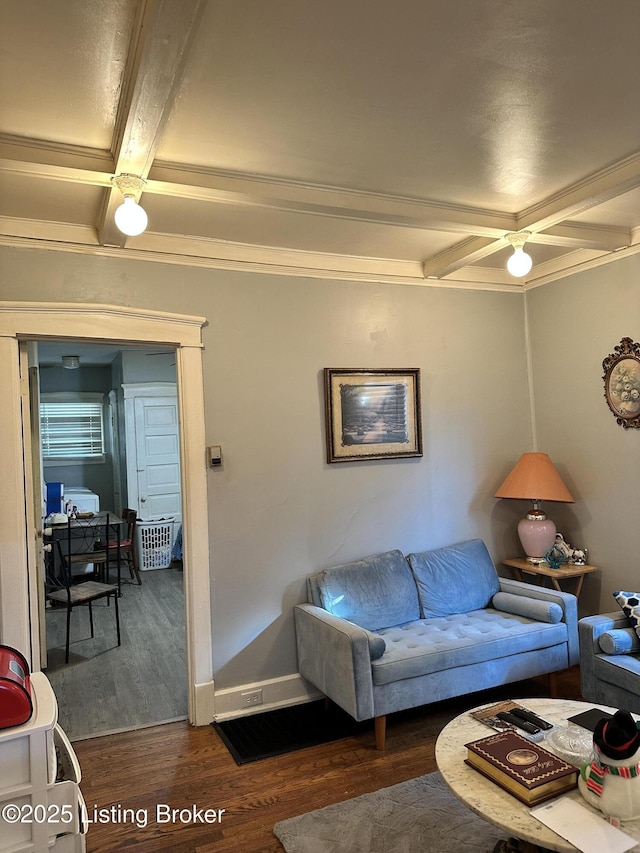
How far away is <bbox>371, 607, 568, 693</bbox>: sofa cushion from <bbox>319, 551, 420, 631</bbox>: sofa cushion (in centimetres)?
9

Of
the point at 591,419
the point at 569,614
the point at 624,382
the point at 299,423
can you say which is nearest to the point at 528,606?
the point at 569,614

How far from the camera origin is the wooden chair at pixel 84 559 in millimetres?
4406

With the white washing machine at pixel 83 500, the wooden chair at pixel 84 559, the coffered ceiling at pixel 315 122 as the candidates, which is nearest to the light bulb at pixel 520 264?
the coffered ceiling at pixel 315 122

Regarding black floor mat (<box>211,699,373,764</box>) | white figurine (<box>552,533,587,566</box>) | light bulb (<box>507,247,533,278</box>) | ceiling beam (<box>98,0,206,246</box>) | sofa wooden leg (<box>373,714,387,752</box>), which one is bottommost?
black floor mat (<box>211,699,373,764</box>)

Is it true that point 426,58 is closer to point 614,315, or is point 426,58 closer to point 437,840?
point 614,315

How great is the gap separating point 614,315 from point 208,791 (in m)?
3.45

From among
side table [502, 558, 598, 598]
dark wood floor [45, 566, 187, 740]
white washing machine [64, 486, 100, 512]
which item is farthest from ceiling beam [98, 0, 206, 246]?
white washing machine [64, 486, 100, 512]

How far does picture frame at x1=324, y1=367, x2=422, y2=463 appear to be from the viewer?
3701 millimetres

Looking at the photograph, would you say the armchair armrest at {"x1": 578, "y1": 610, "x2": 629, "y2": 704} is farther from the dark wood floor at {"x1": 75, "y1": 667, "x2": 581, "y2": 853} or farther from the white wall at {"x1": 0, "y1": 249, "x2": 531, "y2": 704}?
the white wall at {"x1": 0, "y1": 249, "x2": 531, "y2": 704}

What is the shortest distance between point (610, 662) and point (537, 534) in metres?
1.07

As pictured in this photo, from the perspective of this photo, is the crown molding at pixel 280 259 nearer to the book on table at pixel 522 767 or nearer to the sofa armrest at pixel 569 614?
the sofa armrest at pixel 569 614

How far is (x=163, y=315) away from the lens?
3.24 meters

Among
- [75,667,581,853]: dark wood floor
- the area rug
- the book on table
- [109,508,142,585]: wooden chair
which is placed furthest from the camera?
[109,508,142,585]: wooden chair

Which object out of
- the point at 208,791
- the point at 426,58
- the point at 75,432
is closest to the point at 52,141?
the point at 426,58
